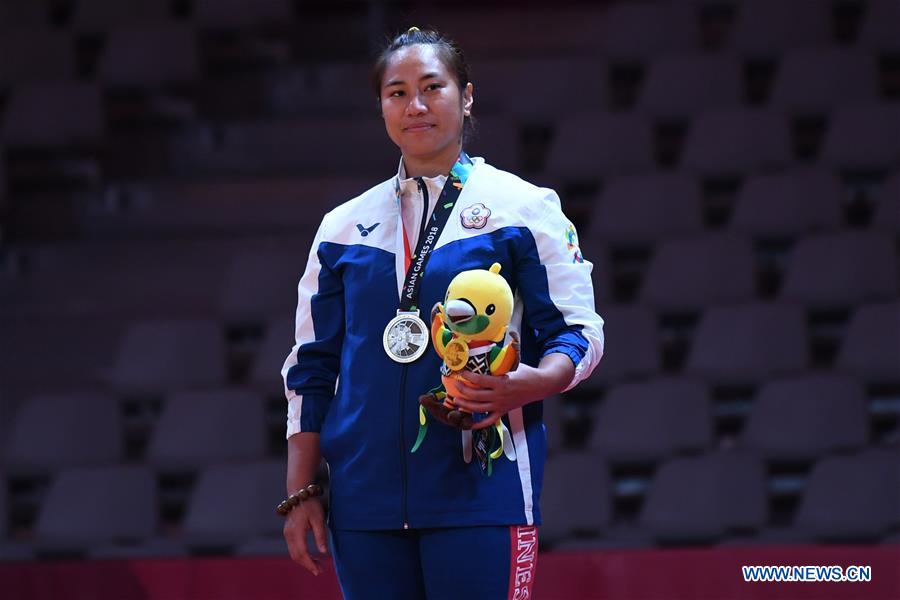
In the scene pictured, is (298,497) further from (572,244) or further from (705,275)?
(705,275)

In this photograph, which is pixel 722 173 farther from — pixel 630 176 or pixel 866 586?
pixel 866 586

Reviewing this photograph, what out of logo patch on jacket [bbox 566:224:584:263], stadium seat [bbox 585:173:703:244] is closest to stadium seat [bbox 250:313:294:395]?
stadium seat [bbox 585:173:703:244]

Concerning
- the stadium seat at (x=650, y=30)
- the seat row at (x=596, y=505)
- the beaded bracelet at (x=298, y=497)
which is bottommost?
the seat row at (x=596, y=505)

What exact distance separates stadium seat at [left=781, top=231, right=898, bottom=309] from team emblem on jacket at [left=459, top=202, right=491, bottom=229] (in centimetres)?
273

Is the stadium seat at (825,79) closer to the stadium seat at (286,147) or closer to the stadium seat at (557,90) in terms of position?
the stadium seat at (557,90)

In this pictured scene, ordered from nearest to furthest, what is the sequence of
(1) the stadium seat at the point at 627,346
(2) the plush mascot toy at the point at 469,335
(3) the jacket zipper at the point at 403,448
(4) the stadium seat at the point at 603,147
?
(2) the plush mascot toy at the point at 469,335 < (3) the jacket zipper at the point at 403,448 < (1) the stadium seat at the point at 627,346 < (4) the stadium seat at the point at 603,147

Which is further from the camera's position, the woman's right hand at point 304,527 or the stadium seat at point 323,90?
the stadium seat at point 323,90

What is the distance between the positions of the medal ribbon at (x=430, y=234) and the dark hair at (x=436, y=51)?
125 millimetres

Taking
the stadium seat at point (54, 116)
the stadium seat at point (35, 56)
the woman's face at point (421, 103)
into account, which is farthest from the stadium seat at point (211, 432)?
the woman's face at point (421, 103)

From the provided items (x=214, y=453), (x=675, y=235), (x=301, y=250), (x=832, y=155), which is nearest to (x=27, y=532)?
(x=214, y=453)

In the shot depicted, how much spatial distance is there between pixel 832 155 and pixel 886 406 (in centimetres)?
105

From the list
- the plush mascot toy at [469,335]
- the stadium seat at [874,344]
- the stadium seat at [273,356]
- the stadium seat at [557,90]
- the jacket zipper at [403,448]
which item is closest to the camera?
the plush mascot toy at [469,335]

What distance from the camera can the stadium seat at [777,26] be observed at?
520cm
